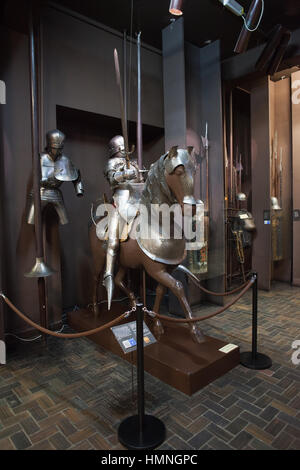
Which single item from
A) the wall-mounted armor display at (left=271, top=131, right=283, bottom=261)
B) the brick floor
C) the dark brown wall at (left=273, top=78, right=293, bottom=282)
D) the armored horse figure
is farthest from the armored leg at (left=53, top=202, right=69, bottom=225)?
the dark brown wall at (left=273, top=78, right=293, bottom=282)

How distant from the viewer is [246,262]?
22.1 feet

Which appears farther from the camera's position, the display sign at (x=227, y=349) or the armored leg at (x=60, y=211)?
the armored leg at (x=60, y=211)

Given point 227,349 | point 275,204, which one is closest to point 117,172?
point 227,349

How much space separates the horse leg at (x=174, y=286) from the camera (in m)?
3.00

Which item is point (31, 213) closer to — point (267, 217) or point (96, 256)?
point (96, 256)

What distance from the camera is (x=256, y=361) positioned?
9.93 ft

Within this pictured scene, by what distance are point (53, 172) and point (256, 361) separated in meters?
3.05

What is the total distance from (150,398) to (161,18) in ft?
16.0

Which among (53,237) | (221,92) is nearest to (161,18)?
(221,92)

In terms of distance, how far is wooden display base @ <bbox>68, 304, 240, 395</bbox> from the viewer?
2.57 meters

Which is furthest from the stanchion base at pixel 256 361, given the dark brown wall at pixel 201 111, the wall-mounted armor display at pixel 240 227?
the wall-mounted armor display at pixel 240 227

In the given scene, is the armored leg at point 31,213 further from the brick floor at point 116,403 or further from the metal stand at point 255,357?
the metal stand at point 255,357

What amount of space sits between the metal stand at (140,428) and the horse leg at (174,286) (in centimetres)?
106
